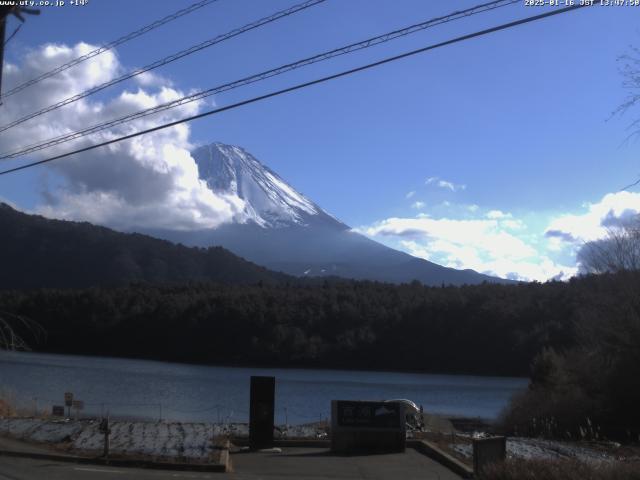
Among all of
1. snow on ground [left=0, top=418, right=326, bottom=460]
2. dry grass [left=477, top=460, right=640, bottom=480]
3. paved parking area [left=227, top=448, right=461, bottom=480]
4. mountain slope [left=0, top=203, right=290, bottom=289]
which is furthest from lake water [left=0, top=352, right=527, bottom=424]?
mountain slope [left=0, top=203, right=290, bottom=289]

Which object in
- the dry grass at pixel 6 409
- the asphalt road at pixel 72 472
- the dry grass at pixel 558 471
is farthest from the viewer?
the dry grass at pixel 6 409

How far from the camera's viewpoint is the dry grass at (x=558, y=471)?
34.4 feet

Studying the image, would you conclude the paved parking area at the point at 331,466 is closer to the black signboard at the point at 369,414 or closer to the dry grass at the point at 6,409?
the black signboard at the point at 369,414

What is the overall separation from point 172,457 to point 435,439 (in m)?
7.70

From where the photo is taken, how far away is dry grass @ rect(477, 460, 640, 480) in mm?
10477

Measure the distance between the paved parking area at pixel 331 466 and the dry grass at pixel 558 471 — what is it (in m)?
3.46

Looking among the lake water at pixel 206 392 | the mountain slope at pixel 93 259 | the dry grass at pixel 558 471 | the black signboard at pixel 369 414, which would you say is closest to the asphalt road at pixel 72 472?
the black signboard at pixel 369 414

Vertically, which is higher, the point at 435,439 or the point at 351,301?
the point at 351,301

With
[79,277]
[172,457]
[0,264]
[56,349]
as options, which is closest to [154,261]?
[79,277]

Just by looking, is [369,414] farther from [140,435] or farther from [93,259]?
[93,259]

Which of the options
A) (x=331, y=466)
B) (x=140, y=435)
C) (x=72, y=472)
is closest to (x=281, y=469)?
(x=331, y=466)

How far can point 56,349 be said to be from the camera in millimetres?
104625

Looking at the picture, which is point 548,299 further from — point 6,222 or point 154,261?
point 6,222

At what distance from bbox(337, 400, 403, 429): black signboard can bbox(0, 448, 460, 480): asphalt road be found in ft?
2.60
